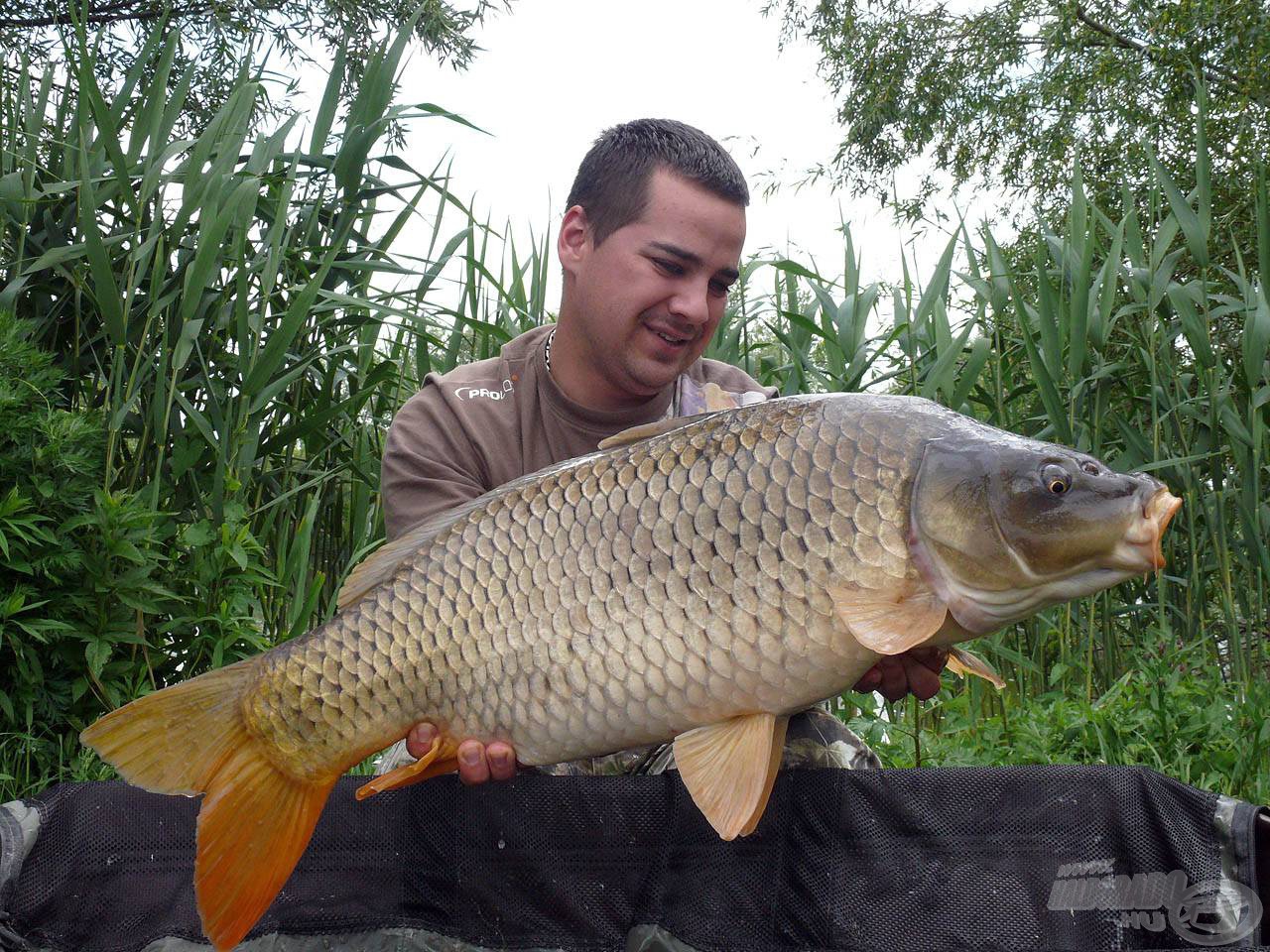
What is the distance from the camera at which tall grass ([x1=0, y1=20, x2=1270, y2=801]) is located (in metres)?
2.12

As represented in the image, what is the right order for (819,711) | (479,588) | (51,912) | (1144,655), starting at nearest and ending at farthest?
(479,588)
(51,912)
(819,711)
(1144,655)

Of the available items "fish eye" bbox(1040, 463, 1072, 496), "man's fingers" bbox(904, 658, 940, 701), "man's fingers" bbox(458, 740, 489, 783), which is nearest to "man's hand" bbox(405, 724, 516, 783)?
"man's fingers" bbox(458, 740, 489, 783)

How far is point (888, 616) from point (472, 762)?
1.62ft

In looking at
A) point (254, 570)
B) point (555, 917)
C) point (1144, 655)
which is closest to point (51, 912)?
point (555, 917)

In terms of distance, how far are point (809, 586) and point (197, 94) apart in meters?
5.42

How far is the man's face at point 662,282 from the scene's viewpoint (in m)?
1.72

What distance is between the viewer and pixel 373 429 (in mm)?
2701

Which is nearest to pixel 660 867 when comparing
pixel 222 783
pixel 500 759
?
pixel 500 759

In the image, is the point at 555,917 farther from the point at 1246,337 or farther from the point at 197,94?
the point at 197,94

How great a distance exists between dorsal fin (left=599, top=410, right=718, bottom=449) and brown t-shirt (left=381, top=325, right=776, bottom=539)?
17.1 inches

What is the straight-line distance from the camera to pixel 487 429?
6.00ft

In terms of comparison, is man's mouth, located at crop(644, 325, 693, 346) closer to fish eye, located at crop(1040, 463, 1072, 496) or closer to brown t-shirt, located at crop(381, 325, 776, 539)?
brown t-shirt, located at crop(381, 325, 776, 539)

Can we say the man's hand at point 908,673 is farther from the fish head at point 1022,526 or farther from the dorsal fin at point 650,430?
the dorsal fin at point 650,430

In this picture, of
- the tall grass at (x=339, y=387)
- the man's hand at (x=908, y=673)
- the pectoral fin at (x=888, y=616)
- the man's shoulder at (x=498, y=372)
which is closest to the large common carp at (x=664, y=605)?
the pectoral fin at (x=888, y=616)
